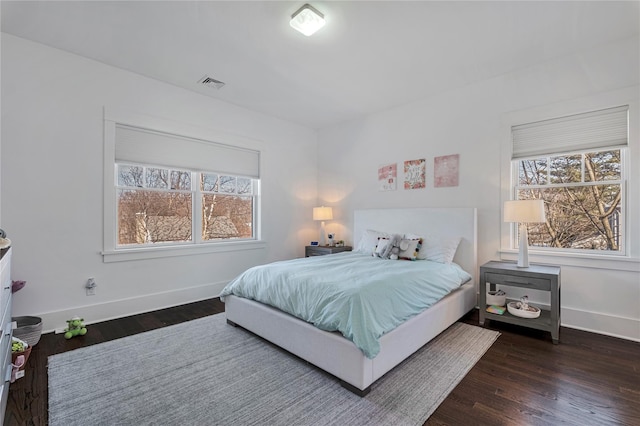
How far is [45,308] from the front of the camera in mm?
2754

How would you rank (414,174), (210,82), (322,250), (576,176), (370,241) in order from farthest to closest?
(322,250) < (414,174) < (370,241) < (210,82) < (576,176)

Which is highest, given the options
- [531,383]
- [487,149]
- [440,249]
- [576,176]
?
[487,149]

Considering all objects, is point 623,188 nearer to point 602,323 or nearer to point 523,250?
point 523,250

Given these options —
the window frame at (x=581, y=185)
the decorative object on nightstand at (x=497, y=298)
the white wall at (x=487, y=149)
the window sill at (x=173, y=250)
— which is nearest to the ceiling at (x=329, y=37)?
the white wall at (x=487, y=149)

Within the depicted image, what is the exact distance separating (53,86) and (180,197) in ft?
5.21

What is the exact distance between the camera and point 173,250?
140 inches

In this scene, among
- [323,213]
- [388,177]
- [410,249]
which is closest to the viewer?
[410,249]

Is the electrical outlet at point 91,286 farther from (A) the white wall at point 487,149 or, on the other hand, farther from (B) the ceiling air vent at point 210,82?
(A) the white wall at point 487,149

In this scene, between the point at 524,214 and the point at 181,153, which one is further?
the point at 181,153

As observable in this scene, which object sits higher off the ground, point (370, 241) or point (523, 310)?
point (370, 241)

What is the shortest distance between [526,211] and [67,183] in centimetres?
448

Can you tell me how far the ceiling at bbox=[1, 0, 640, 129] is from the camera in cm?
226

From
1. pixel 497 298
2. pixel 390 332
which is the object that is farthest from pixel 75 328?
pixel 497 298

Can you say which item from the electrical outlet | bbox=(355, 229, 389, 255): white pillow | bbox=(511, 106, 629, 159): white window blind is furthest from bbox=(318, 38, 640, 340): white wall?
the electrical outlet
